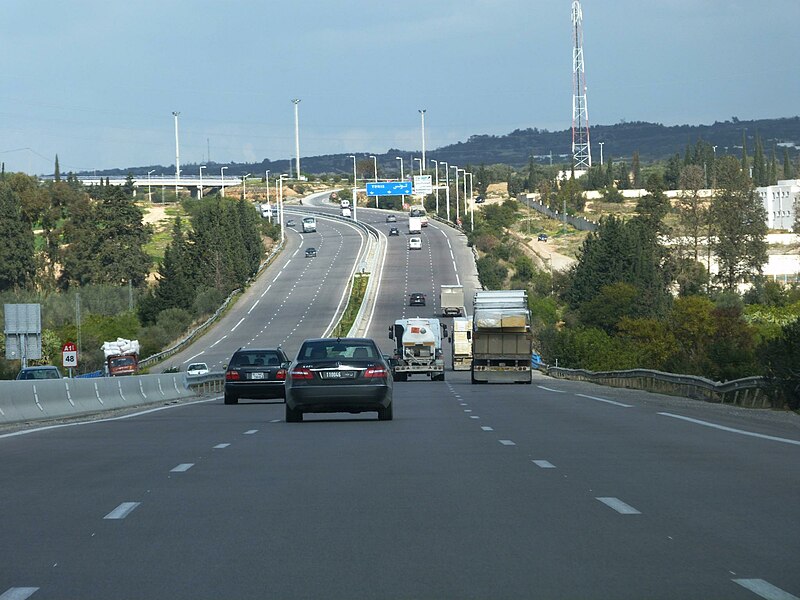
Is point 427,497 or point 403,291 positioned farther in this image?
point 403,291

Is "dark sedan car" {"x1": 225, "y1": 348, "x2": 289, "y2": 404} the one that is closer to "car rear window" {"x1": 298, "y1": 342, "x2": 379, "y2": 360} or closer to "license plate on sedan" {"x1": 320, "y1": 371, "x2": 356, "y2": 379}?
"car rear window" {"x1": 298, "y1": 342, "x2": 379, "y2": 360}

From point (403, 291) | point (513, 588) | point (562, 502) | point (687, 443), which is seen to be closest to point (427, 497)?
point (562, 502)

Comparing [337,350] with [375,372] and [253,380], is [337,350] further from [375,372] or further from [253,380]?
[253,380]

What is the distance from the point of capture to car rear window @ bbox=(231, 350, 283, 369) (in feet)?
131

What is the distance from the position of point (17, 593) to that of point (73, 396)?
26251 millimetres

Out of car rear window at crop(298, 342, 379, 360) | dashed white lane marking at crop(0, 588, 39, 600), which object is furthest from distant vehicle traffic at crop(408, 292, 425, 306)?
dashed white lane marking at crop(0, 588, 39, 600)

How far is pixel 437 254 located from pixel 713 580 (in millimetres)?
155090

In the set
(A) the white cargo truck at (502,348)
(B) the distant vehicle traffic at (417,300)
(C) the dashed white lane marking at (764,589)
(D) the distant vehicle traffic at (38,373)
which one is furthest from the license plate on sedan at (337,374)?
(B) the distant vehicle traffic at (417,300)

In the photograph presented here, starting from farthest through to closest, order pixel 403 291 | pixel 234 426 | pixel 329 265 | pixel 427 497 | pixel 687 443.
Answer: pixel 329 265
pixel 403 291
pixel 234 426
pixel 687 443
pixel 427 497

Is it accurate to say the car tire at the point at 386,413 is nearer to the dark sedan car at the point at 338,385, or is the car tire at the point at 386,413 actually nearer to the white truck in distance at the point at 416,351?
the dark sedan car at the point at 338,385

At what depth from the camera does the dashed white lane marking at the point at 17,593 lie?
28.1 feet

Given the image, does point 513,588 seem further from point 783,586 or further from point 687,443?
point 687,443

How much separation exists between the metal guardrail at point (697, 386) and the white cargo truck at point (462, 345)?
75.1 ft

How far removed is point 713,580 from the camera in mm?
8953
